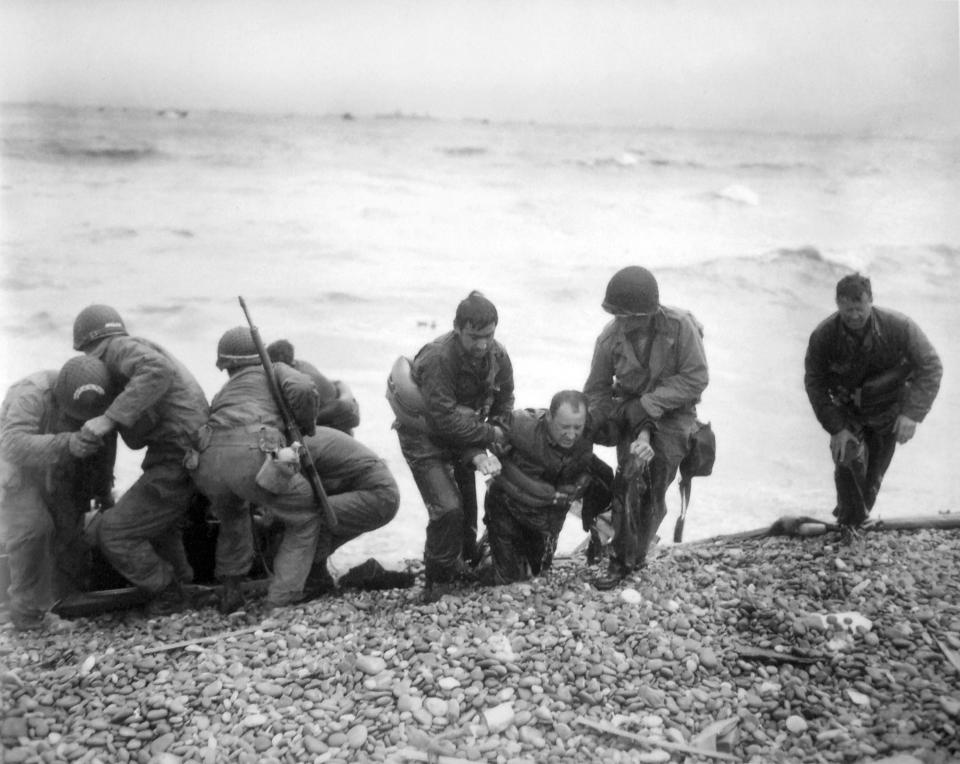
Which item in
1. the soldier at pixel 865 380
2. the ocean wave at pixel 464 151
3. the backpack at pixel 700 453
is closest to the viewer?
the soldier at pixel 865 380

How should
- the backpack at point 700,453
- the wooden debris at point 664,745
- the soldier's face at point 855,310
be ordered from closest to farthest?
A: 1. the wooden debris at point 664,745
2. the soldier's face at point 855,310
3. the backpack at point 700,453

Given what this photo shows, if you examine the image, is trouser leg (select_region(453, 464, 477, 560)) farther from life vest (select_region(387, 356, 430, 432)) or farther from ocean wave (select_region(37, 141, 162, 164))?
ocean wave (select_region(37, 141, 162, 164))

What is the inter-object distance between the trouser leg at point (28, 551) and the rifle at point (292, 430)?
110 centimetres

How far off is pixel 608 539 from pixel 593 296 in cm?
247

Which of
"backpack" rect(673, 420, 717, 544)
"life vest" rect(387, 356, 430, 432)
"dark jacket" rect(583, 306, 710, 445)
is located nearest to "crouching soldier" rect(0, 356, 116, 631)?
"life vest" rect(387, 356, 430, 432)

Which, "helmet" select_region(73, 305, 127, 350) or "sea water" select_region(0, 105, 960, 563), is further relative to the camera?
"sea water" select_region(0, 105, 960, 563)

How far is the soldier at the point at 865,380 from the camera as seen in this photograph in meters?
4.07

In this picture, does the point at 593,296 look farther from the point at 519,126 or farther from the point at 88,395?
the point at 88,395

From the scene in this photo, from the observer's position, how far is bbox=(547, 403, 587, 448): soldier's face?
3756 mm

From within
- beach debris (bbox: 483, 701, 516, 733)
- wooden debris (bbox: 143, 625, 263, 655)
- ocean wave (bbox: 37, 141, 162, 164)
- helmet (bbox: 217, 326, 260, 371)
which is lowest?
wooden debris (bbox: 143, 625, 263, 655)

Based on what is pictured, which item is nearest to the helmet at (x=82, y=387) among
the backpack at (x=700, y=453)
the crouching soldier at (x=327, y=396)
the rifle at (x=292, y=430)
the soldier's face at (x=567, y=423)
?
the rifle at (x=292, y=430)

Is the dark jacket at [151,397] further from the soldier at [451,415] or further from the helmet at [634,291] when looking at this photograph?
the helmet at [634,291]

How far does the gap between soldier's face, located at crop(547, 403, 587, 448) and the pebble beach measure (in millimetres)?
703

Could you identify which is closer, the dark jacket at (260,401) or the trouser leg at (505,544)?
the dark jacket at (260,401)
